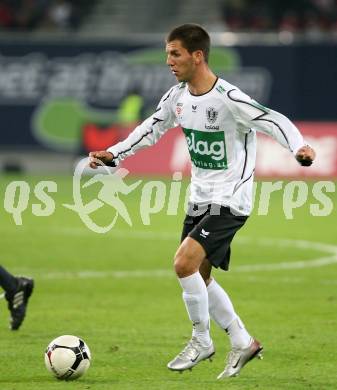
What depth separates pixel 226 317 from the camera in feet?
27.3

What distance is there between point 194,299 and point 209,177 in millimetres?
851

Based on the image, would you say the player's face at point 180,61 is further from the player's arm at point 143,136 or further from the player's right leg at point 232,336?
the player's right leg at point 232,336

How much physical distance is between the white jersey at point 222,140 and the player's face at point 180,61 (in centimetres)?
19

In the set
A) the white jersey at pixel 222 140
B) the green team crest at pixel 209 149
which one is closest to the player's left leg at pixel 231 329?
the white jersey at pixel 222 140

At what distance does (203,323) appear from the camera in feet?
26.9

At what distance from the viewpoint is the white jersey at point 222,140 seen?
318 inches

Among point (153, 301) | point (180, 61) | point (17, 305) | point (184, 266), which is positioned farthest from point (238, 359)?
point (153, 301)

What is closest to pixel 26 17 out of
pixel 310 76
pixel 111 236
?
pixel 310 76

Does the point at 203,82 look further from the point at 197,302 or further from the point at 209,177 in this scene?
the point at 197,302

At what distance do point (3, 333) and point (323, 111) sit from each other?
2028cm

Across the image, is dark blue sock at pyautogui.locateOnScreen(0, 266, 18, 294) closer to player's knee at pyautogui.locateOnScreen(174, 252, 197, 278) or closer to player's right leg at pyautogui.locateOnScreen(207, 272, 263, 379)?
player's right leg at pyautogui.locateOnScreen(207, 272, 263, 379)

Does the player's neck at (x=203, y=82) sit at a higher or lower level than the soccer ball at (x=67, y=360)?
higher

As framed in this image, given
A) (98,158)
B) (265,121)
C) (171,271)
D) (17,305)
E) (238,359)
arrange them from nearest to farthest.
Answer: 1. (265,121)
2. (238,359)
3. (98,158)
4. (17,305)
5. (171,271)

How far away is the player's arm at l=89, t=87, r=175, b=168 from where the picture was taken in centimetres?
846
